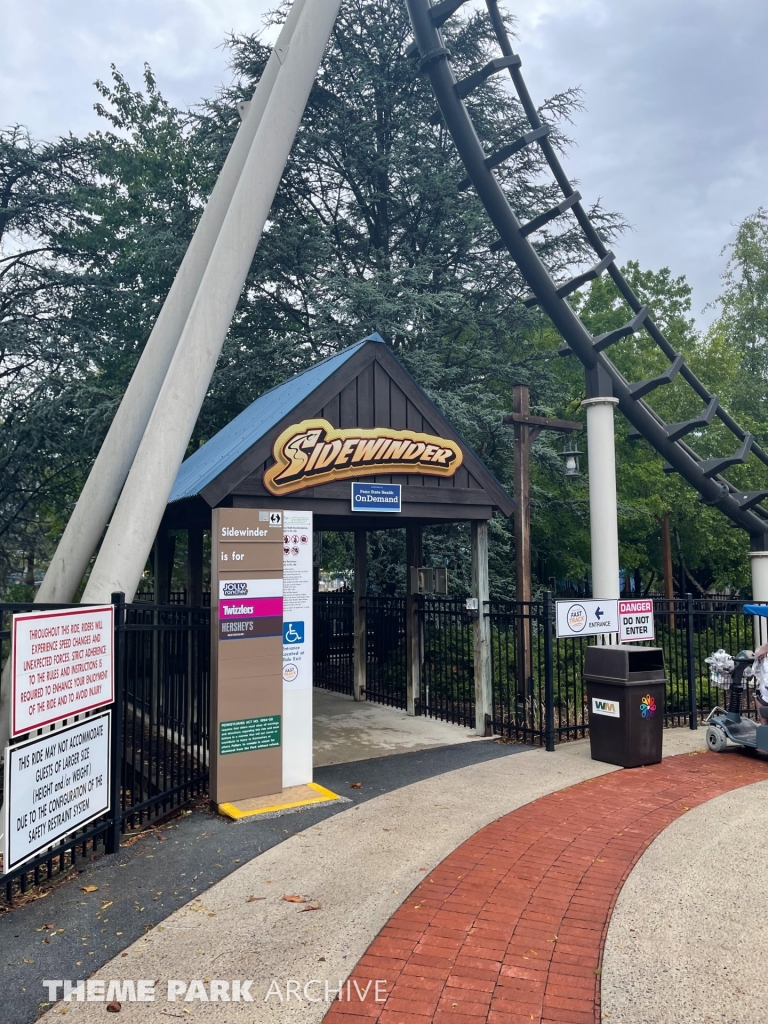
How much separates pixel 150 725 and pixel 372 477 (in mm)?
3822

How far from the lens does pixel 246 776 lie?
699cm

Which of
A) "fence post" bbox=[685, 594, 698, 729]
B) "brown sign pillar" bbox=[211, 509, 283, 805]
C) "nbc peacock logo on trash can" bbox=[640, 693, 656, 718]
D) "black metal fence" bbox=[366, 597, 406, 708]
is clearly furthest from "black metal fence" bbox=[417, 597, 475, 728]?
"brown sign pillar" bbox=[211, 509, 283, 805]

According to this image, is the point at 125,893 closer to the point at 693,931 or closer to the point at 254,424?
the point at 693,931

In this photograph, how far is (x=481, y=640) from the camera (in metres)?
10.0

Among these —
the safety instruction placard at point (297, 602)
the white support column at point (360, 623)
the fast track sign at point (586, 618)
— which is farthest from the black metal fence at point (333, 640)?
the safety instruction placard at point (297, 602)

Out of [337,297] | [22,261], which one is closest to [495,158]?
[337,297]

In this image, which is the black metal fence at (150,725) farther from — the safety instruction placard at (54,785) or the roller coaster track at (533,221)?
the roller coaster track at (533,221)

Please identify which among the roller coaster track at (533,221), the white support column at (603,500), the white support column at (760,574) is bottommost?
the white support column at (760,574)

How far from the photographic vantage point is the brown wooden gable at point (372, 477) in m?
7.62

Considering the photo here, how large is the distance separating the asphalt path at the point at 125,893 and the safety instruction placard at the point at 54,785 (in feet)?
1.30

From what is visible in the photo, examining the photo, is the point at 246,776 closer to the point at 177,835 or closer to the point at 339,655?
the point at 177,835

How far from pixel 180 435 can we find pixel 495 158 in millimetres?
6971

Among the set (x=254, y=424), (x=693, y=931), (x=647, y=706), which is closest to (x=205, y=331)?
(x=254, y=424)

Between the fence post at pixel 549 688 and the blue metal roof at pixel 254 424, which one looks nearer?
the blue metal roof at pixel 254 424
